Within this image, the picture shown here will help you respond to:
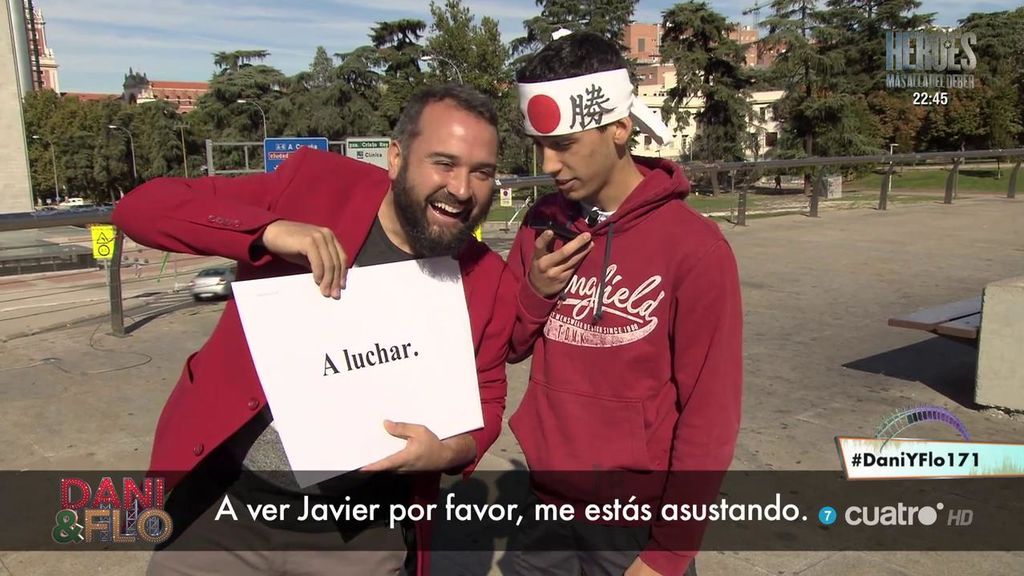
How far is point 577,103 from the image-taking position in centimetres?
202

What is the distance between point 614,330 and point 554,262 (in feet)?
0.78

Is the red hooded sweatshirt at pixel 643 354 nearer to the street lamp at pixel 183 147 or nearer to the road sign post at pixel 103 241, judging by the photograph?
the road sign post at pixel 103 241

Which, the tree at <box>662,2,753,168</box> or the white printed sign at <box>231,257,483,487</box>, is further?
the tree at <box>662,2,753,168</box>

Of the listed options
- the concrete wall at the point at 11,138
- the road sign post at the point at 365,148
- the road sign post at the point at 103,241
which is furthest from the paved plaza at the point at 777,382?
the concrete wall at the point at 11,138

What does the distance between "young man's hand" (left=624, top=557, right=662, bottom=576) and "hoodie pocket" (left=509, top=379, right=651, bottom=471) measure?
0.23 m

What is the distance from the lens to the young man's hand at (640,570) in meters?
1.86

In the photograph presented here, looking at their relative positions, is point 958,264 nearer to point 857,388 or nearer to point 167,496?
point 857,388

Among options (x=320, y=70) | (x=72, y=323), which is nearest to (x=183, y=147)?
(x=320, y=70)

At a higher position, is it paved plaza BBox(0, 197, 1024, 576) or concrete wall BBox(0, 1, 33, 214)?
concrete wall BBox(0, 1, 33, 214)

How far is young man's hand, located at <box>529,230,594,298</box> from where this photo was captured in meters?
1.92

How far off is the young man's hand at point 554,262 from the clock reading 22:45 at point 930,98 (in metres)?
52.2

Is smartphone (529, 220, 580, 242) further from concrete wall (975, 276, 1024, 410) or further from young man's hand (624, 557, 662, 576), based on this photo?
concrete wall (975, 276, 1024, 410)

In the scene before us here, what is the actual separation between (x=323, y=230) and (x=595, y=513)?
3.39 feet

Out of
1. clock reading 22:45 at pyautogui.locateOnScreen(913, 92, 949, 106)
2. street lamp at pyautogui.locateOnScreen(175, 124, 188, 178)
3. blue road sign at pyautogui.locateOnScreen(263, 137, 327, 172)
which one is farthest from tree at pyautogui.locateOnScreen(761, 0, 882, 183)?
street lamp at pyautogui.locateOnScreen(175, 124, 188, 178)
